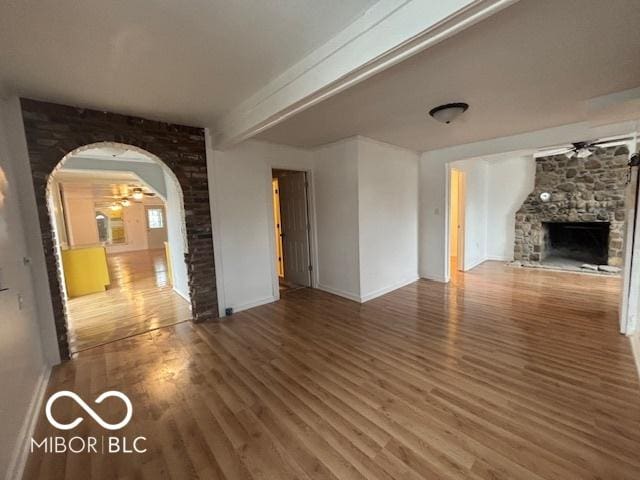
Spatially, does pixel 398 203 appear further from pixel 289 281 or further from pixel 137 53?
pixel 137 53

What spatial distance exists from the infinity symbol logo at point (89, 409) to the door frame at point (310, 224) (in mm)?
2294

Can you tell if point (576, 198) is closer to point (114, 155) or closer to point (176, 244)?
point (176, 244)

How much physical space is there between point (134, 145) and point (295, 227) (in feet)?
8.82

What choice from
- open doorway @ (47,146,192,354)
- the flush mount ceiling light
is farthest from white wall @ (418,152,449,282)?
open doorway @ (47,146,192,354)

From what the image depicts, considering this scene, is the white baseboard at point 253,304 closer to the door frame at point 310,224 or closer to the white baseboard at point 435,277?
the door frame at point 310,224

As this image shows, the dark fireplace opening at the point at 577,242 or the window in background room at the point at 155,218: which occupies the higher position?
the window in background room at the point at 155,218

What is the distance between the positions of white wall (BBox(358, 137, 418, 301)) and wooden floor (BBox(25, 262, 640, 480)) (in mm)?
913

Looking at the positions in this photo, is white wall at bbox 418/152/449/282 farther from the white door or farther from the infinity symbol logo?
the infinity symbol logo

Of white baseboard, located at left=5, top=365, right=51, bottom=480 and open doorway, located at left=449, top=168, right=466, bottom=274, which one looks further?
open doorway, located at left=449, top=168, right=466, bottom=274

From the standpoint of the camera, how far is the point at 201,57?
1.83 meters

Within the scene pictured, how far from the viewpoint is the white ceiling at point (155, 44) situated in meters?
1.40

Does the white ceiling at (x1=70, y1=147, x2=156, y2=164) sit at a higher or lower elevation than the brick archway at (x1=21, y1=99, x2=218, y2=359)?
higher

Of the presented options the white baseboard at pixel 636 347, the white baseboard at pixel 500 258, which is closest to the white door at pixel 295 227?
the white baseboard at pixel 636 347

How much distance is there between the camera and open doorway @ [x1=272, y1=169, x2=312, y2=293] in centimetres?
468
